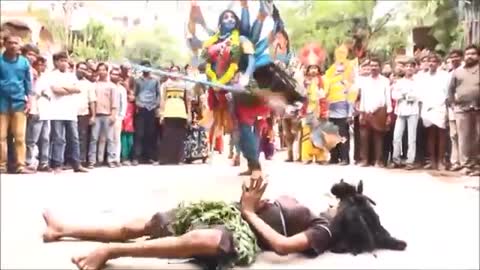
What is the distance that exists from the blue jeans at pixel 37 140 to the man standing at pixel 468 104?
1115 mm

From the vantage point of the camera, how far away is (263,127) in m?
2.12

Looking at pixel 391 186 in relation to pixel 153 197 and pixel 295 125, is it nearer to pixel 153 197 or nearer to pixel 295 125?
pixel 295 125

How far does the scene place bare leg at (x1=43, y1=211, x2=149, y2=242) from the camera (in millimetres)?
2088

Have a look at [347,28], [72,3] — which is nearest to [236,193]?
[347,28]

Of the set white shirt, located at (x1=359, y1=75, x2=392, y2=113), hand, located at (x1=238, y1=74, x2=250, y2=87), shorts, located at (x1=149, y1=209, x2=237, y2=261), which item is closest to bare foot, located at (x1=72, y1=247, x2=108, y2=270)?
shorts, located at (x1=149, y1=209, x2=237, y2=261)

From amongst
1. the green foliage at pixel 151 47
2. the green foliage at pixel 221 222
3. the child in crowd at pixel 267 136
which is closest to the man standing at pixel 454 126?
the child in crowd at pixel 267 136

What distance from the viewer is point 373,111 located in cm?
217

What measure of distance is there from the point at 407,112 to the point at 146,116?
725 mm

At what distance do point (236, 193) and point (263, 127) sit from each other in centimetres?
20

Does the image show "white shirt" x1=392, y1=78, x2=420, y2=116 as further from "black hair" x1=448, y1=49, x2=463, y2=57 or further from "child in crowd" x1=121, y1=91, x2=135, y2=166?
"child in crowd" x1=121, y1=91, x2=135, y2=166

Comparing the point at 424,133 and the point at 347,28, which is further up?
the point at 347,28

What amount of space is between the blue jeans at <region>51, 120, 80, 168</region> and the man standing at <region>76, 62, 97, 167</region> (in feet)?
0.04

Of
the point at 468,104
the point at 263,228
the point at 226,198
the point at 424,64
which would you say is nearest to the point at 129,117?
the point at 226,198

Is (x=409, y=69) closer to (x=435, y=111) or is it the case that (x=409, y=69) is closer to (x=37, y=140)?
(x=435, y=111)
